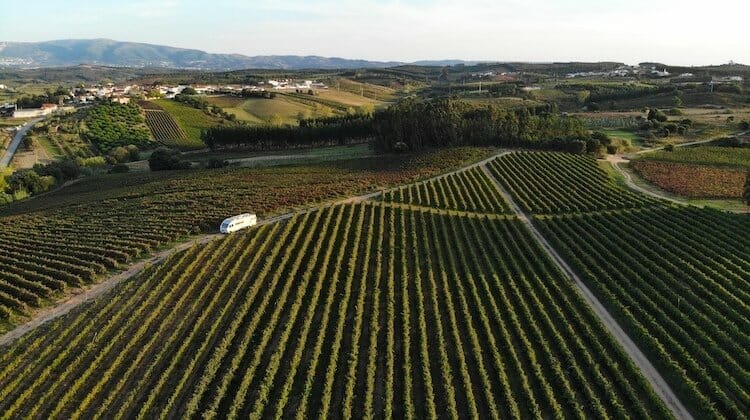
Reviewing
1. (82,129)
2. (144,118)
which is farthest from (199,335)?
(144,118)

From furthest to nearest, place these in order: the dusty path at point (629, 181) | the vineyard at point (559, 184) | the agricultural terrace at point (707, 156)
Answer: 1. the agricultural terrace at point (707, 156)
2. the dusty path at point (629, 181)
3. the vineyard at point (559, 184)

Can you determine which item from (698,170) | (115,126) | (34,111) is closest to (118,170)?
(115,126)

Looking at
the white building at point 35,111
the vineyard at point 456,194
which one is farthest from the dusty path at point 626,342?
the white building at point 35,111

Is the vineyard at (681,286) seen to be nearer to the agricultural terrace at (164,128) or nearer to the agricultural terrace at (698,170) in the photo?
the agricultural terrace at (698,170)

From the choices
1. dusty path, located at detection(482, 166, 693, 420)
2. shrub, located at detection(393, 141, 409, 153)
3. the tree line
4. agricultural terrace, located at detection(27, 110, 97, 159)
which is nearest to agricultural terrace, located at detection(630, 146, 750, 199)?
the tree line

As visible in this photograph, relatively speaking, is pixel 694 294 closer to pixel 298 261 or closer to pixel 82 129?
pixel 298 261

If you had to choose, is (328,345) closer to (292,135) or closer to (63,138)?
(292,135)
